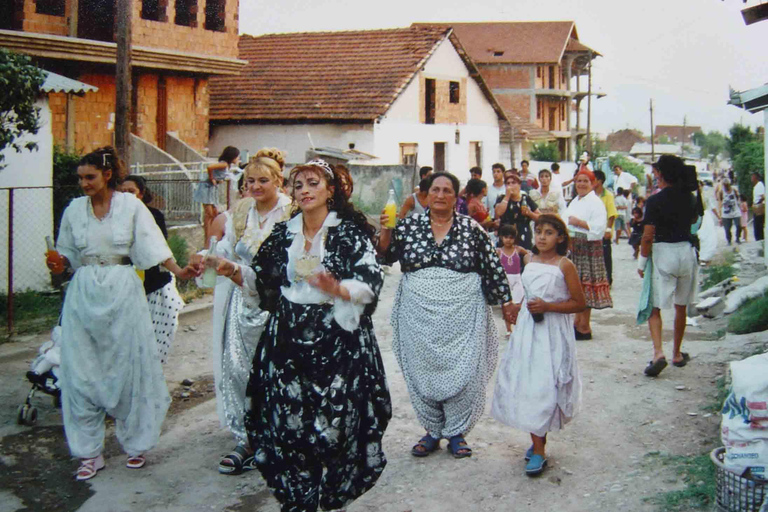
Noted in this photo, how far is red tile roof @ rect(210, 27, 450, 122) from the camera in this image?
27.7 meters

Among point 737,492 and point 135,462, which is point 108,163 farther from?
point 737,492

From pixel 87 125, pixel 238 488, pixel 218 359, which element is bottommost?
pixel 238 488

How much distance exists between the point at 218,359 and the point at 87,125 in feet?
52.7

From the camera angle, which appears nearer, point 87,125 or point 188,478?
point 188,478

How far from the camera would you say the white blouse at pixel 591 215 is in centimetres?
993

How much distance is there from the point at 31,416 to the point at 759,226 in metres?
18.5

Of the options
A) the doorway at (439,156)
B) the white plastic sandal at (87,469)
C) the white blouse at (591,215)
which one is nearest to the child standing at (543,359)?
the white plastic sandal at (87,469)

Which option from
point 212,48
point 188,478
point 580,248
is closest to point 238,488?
point 188,478

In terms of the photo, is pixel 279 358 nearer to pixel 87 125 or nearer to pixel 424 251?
pixel 424 251

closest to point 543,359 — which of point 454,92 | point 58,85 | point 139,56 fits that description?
point 58,85

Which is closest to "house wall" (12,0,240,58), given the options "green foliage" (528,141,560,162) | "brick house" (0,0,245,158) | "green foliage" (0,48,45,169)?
"brick house" (0,0,245,158)

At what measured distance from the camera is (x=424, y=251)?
5.91 metres

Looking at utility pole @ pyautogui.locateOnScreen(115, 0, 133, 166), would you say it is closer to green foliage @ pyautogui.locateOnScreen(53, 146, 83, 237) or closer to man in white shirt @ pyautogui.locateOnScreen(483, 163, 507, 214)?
green foliage @ pyautogui.locateOnScreen(53, 146, 83, 237)

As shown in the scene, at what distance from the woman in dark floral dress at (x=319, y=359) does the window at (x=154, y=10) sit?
18243mm
